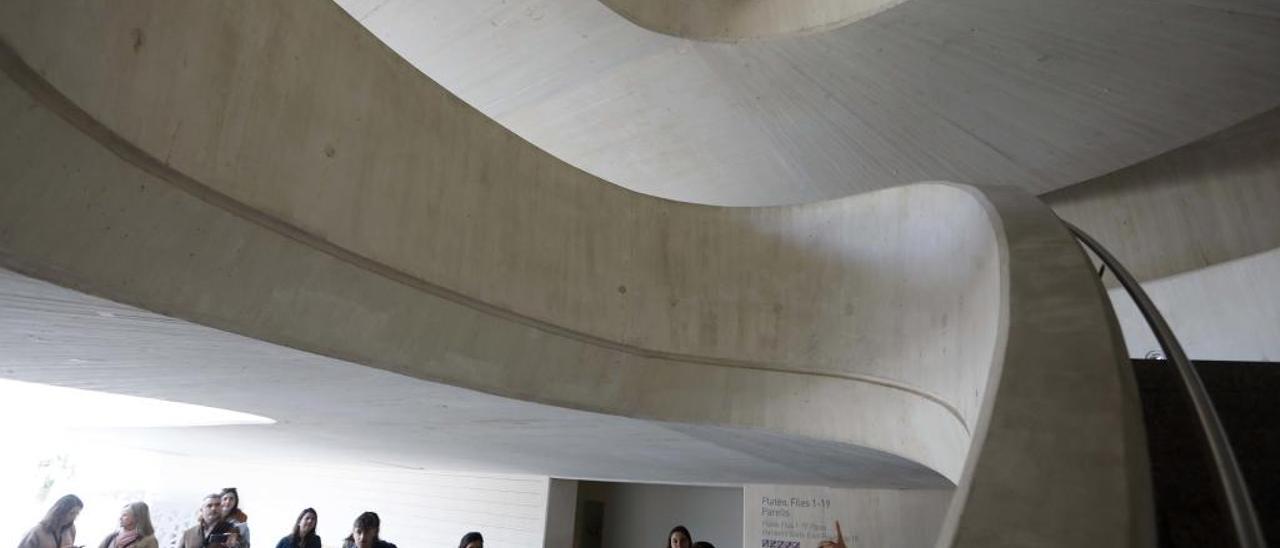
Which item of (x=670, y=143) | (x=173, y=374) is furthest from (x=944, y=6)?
(x=173, y=374)

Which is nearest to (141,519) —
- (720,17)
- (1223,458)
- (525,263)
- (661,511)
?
(525,263)

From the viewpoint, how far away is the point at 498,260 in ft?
14.9

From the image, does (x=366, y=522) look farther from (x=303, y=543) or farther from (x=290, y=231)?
(x=290, y=231)

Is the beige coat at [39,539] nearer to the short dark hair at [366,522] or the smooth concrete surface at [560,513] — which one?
the short dark hair at [366,522]

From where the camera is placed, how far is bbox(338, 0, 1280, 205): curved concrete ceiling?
4891mm

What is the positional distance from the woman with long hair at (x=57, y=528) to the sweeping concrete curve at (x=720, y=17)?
16.5 ft

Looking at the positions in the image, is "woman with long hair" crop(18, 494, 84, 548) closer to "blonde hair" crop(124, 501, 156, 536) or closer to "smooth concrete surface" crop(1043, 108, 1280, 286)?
"blonde hair" crop(124, 501, 156, 536)

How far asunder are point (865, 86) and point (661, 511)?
9037mm

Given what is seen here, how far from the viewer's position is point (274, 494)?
12.9m

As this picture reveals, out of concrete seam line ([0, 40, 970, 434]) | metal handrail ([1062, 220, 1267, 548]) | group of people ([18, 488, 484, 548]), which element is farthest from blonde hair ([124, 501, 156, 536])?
metal handrail ([1062, 220, 1267, 548])

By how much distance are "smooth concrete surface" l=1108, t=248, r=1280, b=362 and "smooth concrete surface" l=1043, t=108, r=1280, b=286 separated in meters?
0.13

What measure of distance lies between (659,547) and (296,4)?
11274mm

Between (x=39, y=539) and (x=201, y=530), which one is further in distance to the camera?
(x=201, y=530)

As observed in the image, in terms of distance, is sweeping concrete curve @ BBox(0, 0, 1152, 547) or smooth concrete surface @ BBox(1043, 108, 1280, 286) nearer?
sweeping concrete curve @ BBox(0, 0, 1152, 547)
